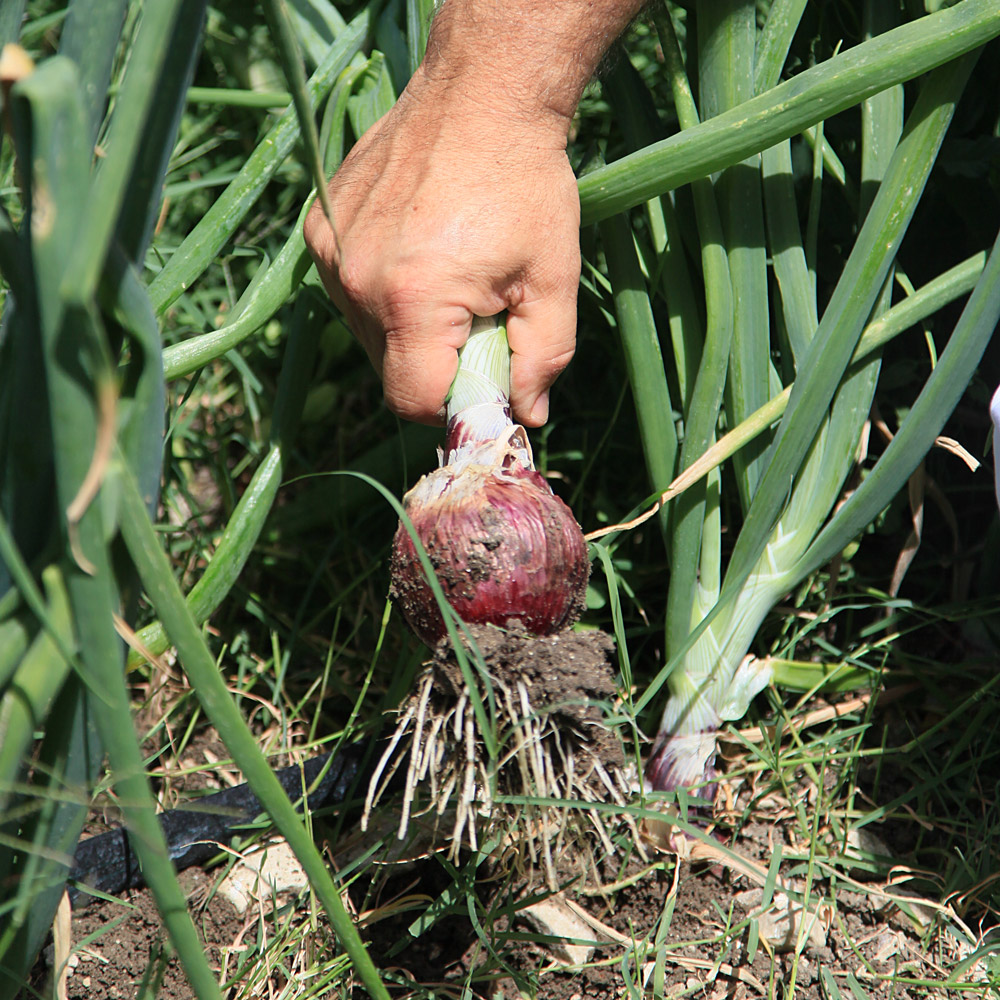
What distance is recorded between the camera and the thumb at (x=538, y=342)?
1016 millimetres

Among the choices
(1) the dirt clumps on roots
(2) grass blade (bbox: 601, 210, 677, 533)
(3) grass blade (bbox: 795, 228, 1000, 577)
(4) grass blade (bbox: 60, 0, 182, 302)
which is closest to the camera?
(4) grass blade (bbox: 60, 0, 182, 302)

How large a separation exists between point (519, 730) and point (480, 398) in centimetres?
38

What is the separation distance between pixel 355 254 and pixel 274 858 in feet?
2.63

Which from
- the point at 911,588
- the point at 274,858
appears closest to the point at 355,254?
the point at 274,858

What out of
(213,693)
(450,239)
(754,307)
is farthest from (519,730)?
(754,307)

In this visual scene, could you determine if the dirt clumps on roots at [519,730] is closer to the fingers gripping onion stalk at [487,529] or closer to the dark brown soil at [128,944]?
the fingers gripping onion stalk at [487,529]

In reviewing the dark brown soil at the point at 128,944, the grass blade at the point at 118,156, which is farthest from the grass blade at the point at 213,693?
the dark brown soil at the point at 128,944

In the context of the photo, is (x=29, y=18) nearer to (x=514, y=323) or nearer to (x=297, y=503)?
(x=297, y=503)

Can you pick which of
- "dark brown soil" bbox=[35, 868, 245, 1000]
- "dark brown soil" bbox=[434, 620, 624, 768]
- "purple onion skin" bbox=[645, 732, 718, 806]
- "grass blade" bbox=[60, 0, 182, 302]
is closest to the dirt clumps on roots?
"dark brown soil" bbox=[434, 620, 624, 768]

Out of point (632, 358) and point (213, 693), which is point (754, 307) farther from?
point (213, 693)

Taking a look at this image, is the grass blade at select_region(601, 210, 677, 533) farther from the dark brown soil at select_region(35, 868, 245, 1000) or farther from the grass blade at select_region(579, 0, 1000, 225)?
the dark brown soil at select_region(35, 868, 245, 1000)

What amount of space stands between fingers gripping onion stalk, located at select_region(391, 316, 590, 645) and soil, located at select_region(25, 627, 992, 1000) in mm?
41

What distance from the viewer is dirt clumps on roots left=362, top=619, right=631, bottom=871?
0.89 meters

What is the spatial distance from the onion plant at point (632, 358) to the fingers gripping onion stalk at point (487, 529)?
7.6 inches
